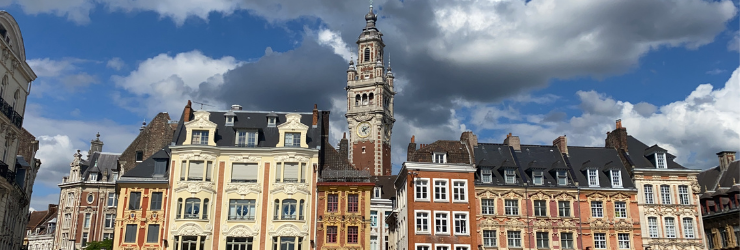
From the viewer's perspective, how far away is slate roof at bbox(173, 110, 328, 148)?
48688 mm

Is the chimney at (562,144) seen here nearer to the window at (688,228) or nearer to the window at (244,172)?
the window at (688,228)

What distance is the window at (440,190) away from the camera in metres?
46.4

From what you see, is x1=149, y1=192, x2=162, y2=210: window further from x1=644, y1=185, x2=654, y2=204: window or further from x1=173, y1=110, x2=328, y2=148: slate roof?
x1=644, y1=185, x2=654, y2=204: window

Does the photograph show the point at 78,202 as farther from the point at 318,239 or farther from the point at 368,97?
the point at 368,97

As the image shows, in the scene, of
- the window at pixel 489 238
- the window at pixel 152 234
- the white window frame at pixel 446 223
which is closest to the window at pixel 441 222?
the white window frame at pixel 446 223

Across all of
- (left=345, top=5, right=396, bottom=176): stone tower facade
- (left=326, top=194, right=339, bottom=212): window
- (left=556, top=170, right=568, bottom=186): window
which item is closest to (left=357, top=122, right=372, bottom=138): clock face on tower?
(left=345, top=5, right=396, bottom=176): stone tower facade

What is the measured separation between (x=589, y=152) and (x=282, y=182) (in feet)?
88.4

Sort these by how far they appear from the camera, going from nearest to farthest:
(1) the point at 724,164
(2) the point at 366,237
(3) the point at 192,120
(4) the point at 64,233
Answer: (2) the point at 366,237, (3) the point at 192,120, (1) the point at 724,164, (4) the point at 64,233

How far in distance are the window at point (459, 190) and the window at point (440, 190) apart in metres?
0.69

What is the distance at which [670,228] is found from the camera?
1913 inches

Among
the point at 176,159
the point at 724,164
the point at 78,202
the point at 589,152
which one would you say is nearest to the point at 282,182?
the point at 176,159

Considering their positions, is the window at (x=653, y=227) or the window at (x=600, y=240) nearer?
the window at (x=600, y=240)

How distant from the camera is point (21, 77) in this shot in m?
40.0

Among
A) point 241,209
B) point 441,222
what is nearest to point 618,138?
point 441,222
